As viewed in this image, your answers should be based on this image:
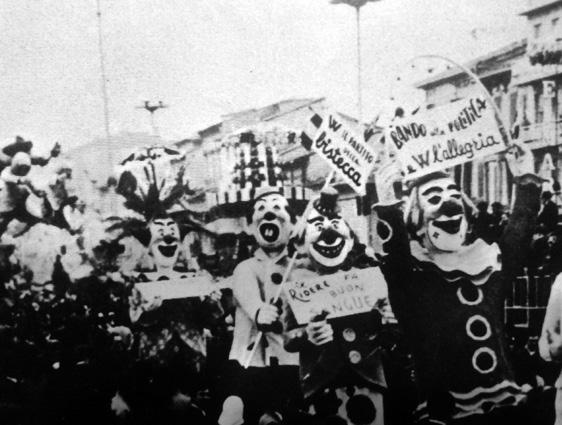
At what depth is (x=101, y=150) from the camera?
5.02 meters

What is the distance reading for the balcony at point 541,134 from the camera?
4898mm

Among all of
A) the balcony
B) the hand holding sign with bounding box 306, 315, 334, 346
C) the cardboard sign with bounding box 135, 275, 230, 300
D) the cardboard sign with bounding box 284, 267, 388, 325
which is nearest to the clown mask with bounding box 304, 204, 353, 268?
the cardboard sign with bounding box 284, 267, 388, 325

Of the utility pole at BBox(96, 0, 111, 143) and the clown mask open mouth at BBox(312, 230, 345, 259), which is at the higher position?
the utility pole at BBox(96, 0, 111, 143)

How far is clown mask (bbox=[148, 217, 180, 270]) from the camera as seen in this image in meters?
5.06

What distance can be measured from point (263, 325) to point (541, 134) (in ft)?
7.16

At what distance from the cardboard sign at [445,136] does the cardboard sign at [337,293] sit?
0.74m

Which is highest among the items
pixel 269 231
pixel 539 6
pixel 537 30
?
pixel 539 6

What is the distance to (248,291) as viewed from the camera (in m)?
4.99

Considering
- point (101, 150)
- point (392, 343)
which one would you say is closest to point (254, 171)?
point (101, 150)

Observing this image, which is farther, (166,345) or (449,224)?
(166,345)

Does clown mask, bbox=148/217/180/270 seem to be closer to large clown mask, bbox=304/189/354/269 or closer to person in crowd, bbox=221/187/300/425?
person in crowd, bbox=221/187/300/425

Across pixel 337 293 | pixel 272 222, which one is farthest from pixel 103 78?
pixel 337 293

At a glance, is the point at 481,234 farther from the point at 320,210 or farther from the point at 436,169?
the point at 320,210

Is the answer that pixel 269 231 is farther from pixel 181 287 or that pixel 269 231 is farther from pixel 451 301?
pixel 451 301
